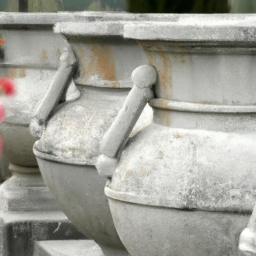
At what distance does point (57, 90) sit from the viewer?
10.4ft

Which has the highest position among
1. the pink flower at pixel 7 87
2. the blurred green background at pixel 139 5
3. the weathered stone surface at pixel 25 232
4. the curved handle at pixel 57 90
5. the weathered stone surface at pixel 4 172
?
the blurred green background at pixel 139 5

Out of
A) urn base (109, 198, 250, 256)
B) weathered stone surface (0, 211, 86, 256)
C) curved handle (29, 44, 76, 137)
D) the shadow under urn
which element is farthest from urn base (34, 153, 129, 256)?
weathered stone surface (0, 211, 86, 256)

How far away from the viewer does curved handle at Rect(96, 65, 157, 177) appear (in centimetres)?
236

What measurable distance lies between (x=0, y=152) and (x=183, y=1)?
71.4 inches

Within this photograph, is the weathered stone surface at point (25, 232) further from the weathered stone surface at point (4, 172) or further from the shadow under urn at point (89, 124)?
the weathered stone surface at point (4, 172)

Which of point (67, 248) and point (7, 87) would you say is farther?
point (7, 87)

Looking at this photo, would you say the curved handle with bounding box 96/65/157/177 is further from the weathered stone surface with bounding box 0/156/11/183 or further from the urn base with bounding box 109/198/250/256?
the weathered stone surface with bounding box 0/156/11/183

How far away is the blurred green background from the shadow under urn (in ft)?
7.17

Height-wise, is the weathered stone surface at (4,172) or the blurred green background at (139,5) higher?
the blurred green background at (139,5)

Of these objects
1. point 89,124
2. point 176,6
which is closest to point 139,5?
point 176,6

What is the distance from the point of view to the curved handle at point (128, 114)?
7.75 ft

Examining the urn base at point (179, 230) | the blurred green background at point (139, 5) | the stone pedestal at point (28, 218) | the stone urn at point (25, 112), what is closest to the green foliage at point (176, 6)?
the blurred green background at point (139, 5)

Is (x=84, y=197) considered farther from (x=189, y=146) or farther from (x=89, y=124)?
(x=189, y=146)

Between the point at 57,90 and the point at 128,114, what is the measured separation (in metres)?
0.88
